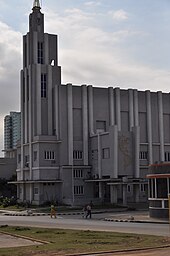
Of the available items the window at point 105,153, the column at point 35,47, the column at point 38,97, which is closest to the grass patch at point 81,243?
the window at point 105,153

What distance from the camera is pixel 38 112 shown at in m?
80.2

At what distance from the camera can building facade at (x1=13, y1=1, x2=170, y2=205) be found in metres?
76.2

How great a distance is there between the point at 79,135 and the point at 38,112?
310 inches

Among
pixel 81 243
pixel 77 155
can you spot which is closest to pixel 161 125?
pixel 77 155

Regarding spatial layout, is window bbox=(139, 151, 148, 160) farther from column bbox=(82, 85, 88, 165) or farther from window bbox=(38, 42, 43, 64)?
window bbox=(38, 42, 43, 64)

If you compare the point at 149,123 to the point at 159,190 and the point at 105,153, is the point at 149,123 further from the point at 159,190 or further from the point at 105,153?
the point at 159,190

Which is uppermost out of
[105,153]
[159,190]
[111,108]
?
[111,108]

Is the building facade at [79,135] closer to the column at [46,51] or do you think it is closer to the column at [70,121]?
the column at [70,121]

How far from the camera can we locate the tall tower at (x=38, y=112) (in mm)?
78812

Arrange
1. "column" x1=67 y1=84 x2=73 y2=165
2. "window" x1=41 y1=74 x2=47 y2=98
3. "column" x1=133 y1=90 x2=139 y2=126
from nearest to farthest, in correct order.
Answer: "column" x1=67 y1=84 x2=73 y2=165, "window" x1=41 y1=74 x2=47 y2=98, "column" x1=133 y1=90 x2=139 y2=126

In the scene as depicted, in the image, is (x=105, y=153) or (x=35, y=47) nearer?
(x=105, y=153)

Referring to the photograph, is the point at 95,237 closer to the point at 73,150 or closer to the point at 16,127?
the point at 73,150

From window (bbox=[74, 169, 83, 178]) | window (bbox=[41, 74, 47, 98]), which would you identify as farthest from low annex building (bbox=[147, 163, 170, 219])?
window (bbox=[41, 74, 47, 98])

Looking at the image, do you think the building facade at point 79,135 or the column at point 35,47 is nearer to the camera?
the building facade at point 79,135
